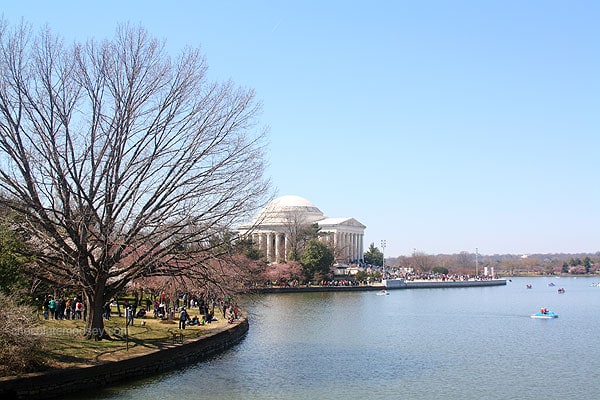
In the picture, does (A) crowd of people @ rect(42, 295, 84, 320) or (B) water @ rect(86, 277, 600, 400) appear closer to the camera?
(B) water @ rect(86, 277, 600, 400)

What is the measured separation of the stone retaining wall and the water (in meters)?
0.65

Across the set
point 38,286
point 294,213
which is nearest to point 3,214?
point 38,286

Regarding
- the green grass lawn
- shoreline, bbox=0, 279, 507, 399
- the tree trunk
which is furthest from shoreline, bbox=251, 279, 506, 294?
the tree trunk

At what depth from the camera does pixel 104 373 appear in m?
23.5

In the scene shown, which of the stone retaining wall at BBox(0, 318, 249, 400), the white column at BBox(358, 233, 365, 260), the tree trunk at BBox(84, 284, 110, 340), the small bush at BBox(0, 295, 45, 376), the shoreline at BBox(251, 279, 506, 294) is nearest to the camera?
the stone retaining wall at BBox(0, 318, 249, 400)

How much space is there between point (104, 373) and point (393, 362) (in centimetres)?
1279

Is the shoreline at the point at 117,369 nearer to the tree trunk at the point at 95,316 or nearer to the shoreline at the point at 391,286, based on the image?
the tree trunk at the point at 95,316

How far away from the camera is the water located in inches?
933

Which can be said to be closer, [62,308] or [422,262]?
[62,308]

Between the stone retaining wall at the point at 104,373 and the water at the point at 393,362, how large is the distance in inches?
25.6

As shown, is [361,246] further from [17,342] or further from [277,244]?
[17,342]

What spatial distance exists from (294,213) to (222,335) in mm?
83824

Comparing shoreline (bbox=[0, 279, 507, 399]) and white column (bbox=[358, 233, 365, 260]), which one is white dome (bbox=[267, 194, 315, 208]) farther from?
shoreline (bbox=[0, 279, 507, 399])

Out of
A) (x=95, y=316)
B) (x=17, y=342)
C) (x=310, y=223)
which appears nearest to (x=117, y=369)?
(x=17, y=342)
